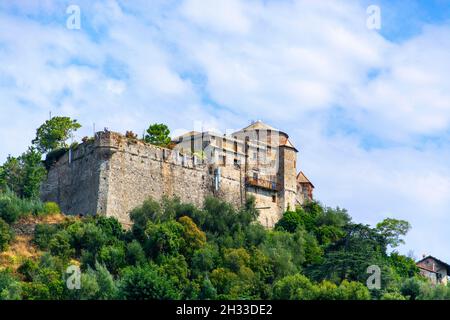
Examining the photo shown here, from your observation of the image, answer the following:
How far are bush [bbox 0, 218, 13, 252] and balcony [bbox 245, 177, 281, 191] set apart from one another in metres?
18.4

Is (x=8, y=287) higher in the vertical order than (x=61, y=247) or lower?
lower

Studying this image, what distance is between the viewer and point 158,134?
77562mm

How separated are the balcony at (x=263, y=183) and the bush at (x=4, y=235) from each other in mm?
18450

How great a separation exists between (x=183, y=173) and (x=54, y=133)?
396 inches

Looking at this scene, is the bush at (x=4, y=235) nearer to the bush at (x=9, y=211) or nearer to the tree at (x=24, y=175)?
the bush at (x=9, y=211)

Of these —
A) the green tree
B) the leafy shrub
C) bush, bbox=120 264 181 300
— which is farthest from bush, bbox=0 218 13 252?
the green tree

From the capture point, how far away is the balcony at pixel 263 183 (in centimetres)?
7806

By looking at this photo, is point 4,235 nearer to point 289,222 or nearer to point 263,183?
point 289,222

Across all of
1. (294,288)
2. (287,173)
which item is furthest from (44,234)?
(287,173)

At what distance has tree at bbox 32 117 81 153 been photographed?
259 ft

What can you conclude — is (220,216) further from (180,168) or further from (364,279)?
(364,279)

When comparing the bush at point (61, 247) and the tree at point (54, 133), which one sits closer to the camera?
the bush at point (61, 247)

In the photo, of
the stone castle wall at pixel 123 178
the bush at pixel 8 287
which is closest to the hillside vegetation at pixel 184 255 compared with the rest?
the bush at pixel 8 287

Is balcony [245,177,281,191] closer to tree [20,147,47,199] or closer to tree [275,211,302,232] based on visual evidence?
tree [275,211,302,232]
